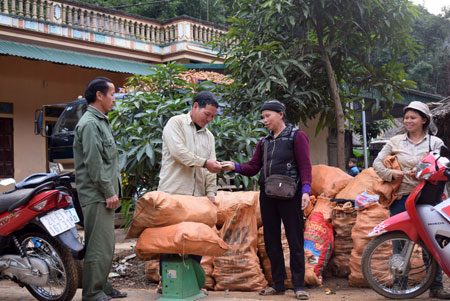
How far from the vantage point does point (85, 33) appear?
44.4 ft

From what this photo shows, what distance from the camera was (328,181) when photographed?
586 centimetres

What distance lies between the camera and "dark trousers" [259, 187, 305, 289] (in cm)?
416

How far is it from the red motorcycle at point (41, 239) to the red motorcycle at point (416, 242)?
239 cm

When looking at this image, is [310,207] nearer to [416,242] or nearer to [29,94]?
[416,242]

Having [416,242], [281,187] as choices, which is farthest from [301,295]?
[416,242]

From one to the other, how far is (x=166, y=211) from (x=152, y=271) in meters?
1.42

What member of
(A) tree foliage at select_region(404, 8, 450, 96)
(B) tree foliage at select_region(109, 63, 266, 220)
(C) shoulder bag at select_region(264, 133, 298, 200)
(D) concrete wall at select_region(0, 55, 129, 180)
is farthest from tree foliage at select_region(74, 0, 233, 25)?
(C) shoulder bag at select_region(264, 133, 298, 200)

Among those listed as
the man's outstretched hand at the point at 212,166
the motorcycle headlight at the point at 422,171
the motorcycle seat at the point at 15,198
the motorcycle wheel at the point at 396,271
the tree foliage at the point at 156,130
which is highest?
the tree foliage at the point at 156,130

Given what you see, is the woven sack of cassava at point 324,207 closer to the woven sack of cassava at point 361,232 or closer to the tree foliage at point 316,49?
the woven sack of cassava at point 361,232

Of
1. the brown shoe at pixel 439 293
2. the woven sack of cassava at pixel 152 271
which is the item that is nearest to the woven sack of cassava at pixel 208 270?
the woven sack of cassava at pixel 152 271

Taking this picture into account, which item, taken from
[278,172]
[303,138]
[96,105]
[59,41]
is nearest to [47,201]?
[96,105]

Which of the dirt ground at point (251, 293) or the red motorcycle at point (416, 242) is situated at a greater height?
the red motorcycle at point (416, 242)

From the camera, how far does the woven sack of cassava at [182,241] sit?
3688 mm

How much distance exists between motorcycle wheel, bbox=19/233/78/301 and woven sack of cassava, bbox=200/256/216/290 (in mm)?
1267
